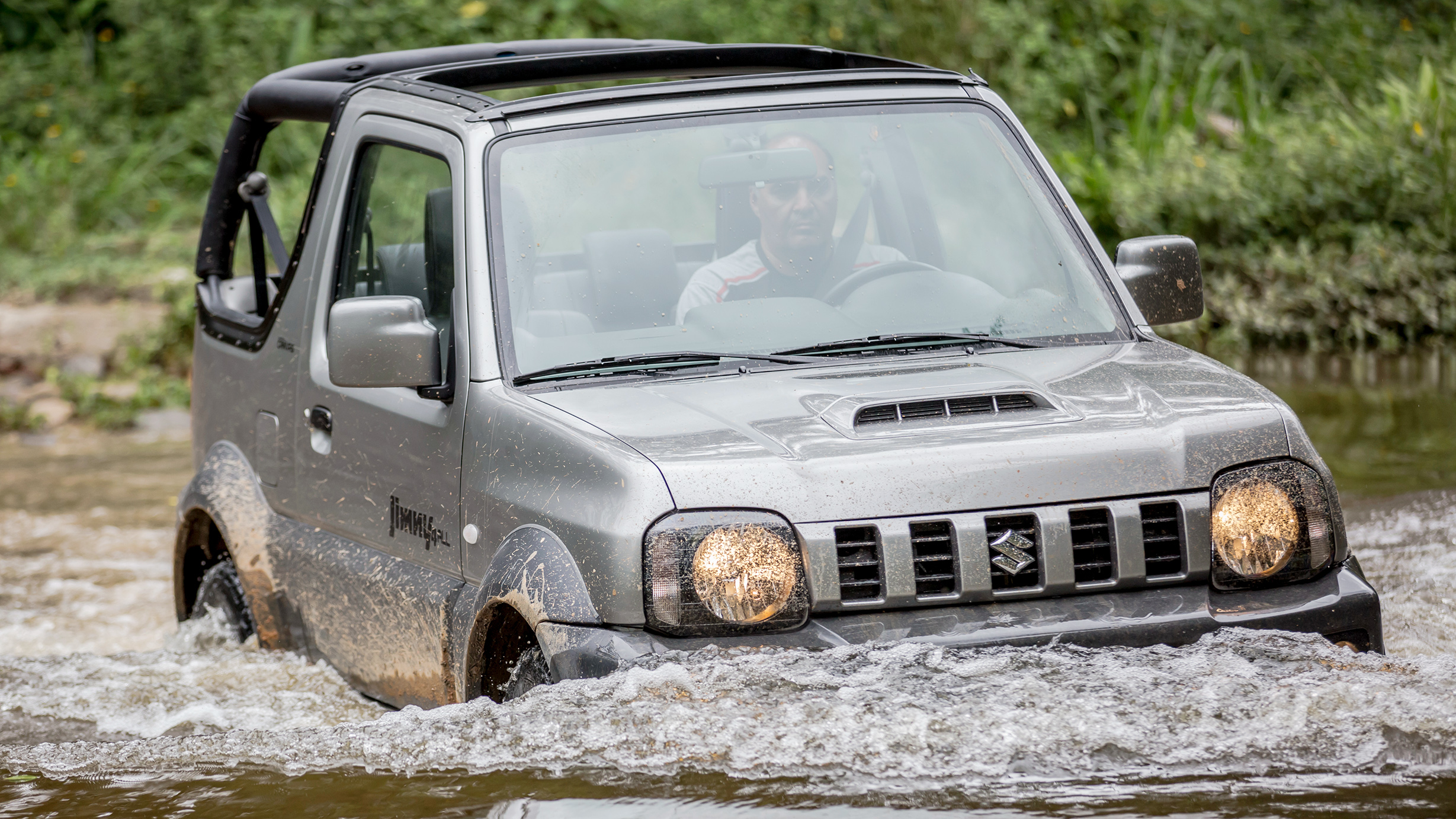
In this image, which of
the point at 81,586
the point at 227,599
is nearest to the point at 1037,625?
the point at 227,599

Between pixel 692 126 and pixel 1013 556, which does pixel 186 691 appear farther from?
pixel 1013 556

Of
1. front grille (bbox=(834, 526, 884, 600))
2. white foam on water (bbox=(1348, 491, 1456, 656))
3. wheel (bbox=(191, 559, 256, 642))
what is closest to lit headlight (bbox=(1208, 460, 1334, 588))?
front grille (bbox=(834, 526, 884, 600))

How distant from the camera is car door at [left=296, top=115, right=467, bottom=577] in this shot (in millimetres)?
3928

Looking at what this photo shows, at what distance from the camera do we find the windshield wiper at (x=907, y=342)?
153 inches

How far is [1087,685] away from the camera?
122 inches

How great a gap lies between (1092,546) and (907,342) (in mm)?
797

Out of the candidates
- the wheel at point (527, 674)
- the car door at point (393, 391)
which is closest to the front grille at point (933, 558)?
the wheel at point (527, 674)

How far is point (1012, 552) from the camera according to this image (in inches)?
129

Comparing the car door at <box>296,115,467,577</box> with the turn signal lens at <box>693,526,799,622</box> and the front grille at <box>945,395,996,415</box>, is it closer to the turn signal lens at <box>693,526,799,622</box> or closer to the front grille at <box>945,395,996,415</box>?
the turn signal lens at <box>693,526,799,622</box>

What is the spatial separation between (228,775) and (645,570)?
1.04 meters

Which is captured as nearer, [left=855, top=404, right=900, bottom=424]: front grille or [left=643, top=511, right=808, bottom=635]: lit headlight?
[left=643, top=511, right=808, bottom=635]: lit headlight

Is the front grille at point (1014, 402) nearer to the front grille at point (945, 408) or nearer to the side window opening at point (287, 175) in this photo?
the front grille at point (945, 408)

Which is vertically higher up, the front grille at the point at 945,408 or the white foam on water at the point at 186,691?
the front grille at the point at 945,408

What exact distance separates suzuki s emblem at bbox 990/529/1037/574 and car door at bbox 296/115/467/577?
126cm
